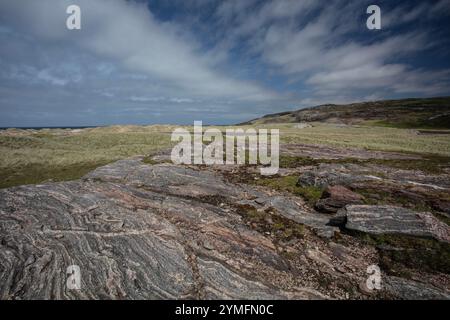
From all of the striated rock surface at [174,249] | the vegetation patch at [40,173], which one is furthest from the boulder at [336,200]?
the vegetation patch at [40,173]

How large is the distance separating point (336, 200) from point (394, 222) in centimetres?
476

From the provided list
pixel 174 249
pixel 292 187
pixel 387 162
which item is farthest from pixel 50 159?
pixel 387 162

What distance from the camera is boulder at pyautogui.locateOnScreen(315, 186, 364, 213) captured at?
21.4 m

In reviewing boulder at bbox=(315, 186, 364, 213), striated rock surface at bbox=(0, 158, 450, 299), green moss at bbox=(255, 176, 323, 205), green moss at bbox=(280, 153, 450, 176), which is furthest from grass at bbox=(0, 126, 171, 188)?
boulder at bbox=(315, 186, 364, 213)

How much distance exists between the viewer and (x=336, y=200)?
2177cm

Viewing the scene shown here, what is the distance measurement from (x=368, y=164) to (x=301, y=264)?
2502 cm

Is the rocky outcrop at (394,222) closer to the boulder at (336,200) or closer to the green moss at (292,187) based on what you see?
the boulder at (336,200)

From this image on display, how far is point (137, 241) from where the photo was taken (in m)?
16.2

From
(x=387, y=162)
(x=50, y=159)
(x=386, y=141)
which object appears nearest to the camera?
(x=387, y=162)

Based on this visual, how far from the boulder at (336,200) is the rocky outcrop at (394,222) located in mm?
2129

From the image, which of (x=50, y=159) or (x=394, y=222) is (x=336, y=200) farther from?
(x=50, y=159)
